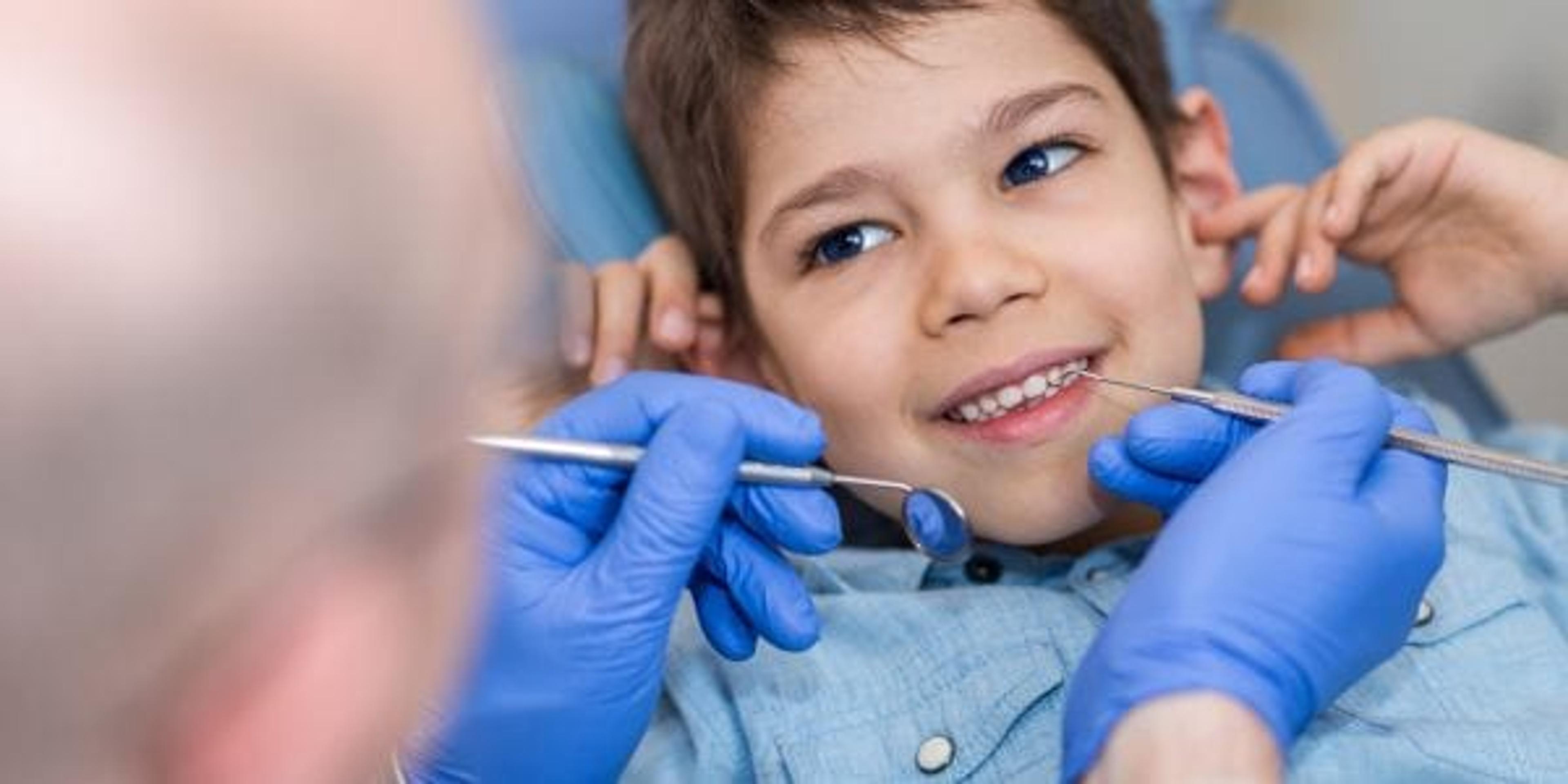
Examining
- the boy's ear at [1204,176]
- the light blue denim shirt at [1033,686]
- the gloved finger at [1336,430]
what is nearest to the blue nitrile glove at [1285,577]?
the gloved finger at [1336,430]

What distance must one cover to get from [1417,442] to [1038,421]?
295 mm

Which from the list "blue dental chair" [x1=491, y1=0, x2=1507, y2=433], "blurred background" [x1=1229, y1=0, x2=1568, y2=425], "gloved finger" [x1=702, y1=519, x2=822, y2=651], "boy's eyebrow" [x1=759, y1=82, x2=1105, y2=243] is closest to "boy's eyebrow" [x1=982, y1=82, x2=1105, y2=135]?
"boy's eyebrow" [x1=759, y1=82, x2=1105, y2=243]

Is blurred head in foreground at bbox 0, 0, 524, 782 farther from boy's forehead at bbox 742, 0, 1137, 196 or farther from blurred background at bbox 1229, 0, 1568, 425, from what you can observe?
blurred background at bbox 1229, 0, 1568, 425

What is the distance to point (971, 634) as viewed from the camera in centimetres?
125

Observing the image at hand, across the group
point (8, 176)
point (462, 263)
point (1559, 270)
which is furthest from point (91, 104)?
point (1559, 270)

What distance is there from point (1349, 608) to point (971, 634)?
371 millimetres

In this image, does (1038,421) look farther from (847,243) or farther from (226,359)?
(226,359)

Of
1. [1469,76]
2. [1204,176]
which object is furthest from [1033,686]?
[1469,76]

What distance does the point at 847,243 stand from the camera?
1.29 meters

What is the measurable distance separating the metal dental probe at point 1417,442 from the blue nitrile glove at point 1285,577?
0.02 meters

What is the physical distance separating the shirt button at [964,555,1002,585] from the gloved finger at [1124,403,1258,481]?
267 millimetres

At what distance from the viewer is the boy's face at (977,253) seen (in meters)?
1.21

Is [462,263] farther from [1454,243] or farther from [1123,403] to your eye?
[1454,243]

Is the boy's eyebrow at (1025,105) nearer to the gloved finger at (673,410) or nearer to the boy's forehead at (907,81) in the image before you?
the boy's forehead at (907,81)
